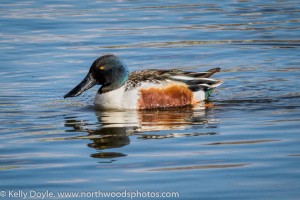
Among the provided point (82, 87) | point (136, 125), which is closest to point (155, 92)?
point (82, 87)

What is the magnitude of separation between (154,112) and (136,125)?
1.01m

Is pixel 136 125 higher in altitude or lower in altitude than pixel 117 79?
lower

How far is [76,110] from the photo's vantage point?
35.3 feet

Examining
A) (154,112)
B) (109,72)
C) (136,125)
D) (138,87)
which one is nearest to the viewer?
(136,125)

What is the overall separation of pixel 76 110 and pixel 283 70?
10.7 ft

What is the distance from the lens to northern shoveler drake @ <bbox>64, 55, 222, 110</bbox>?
10.8m

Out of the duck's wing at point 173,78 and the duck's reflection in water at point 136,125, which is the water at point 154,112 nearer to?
the duck's reflection in water at point 136,125

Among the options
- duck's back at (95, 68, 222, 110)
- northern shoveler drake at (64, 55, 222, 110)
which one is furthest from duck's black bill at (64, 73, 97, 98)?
duck's back at (95, 68, 222, 110)

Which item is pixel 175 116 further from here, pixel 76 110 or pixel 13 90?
pixel 13 90

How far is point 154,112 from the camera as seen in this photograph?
10.6 meters

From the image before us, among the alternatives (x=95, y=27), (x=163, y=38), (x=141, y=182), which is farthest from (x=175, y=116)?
(x=95, y=27)

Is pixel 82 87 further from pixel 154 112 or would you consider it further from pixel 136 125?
pixel 136 125

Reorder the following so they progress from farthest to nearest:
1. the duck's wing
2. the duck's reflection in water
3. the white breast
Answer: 1. the duck's wing
2. the white breast
3. the duck's reflection in water

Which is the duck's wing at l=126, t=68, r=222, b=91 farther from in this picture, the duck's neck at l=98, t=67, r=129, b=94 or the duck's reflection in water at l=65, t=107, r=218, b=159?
the duck's reflection in water at l=65, t=107, r=218, b=159
